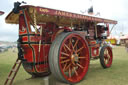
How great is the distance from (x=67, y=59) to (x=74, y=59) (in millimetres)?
Result: 190

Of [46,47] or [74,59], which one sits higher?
[46,47]

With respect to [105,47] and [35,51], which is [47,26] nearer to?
[35,51]

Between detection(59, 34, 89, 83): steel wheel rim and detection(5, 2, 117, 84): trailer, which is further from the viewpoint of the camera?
detection(59, 34, 89, 83): steel wheel rim

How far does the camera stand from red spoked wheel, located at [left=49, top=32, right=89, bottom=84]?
309 cm

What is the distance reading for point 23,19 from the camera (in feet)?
11.3

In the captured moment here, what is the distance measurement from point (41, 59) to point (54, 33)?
0.83 m

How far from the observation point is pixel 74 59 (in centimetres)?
354

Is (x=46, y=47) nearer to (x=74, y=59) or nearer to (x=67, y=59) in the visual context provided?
(x=67, y=59)

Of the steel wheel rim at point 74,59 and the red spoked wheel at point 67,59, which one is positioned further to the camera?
the steel wheel rim at point 74,59

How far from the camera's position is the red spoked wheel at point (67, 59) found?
3088 millimetres

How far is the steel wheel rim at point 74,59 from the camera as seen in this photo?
3.47 metres

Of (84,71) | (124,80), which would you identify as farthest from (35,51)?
(124,80)

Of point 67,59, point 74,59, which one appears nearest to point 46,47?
point 67,59

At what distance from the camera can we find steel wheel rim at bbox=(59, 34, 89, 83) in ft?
11.4
